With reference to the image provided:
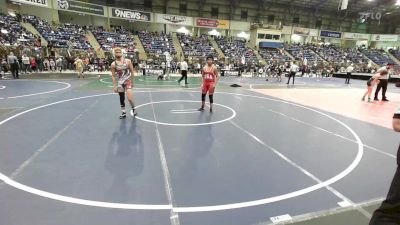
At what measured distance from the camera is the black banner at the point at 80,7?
29750mm

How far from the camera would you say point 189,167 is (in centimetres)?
421

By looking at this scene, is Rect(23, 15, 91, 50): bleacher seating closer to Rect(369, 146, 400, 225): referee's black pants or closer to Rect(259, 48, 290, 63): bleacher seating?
Rect(259, 48, 290, 63): bleacher seating

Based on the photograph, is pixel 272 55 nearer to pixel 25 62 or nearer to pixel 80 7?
pixel 80 7

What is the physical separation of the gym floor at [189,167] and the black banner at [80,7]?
1060 inches

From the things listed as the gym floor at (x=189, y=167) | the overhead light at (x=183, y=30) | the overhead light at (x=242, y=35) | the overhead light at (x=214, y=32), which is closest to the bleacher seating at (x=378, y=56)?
the overhead light at (x=242, y=35)

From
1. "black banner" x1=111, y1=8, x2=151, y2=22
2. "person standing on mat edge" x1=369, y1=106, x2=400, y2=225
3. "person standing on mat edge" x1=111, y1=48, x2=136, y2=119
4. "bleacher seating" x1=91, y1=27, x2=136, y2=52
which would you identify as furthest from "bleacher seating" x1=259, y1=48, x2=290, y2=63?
"person standing on mat edge" x1=369, y1=106, x2=400, y2=225

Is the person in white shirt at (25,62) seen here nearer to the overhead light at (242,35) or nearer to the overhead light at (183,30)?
the overhead light at (183,30)

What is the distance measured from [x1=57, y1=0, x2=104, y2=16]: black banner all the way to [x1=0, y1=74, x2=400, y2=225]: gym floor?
26927 millimetres

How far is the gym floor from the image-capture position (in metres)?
3.00

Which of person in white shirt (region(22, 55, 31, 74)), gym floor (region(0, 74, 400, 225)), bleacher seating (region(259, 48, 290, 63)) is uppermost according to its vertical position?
bleacher seating (region(259, 48, 290, 63))

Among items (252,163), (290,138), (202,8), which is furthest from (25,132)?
(202,8)

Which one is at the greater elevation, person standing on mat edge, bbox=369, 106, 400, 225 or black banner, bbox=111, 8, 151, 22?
black banner, bbox=111, 8, 151, 22

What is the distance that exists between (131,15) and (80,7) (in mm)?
6926

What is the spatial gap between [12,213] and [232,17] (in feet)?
156
